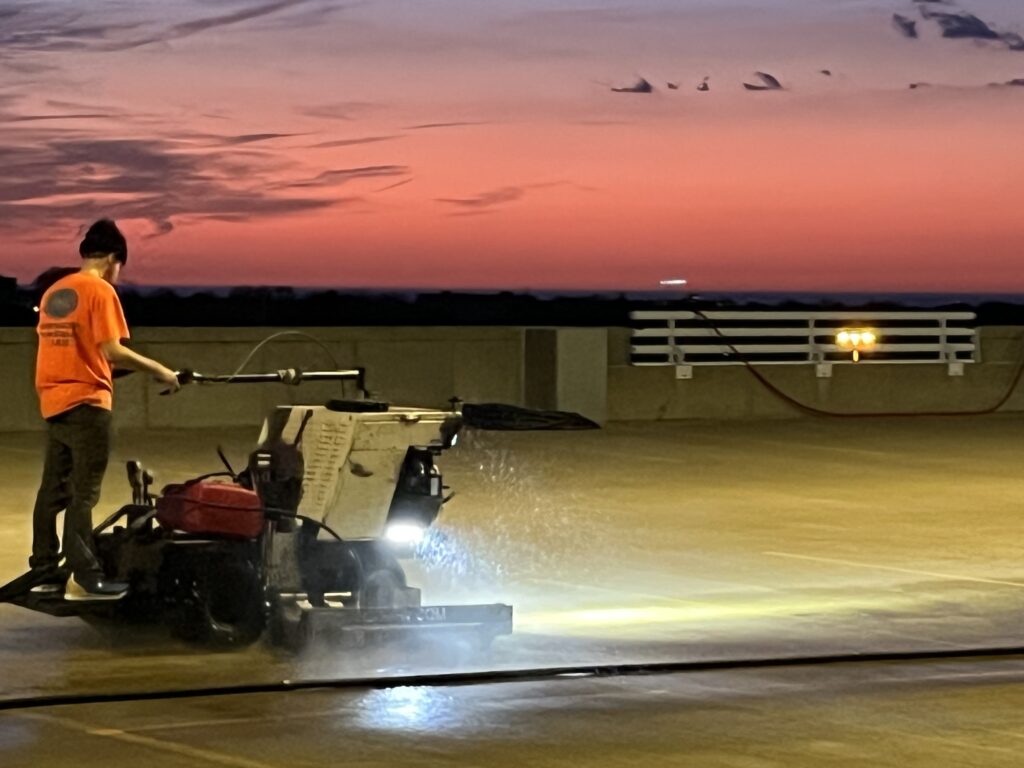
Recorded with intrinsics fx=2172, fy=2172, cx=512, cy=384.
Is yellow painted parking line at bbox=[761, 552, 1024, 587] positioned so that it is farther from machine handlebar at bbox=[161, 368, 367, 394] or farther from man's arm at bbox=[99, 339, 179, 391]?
man's arm at bbox=[99, 339, 179, 391]

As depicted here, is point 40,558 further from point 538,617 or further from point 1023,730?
point 1023,730

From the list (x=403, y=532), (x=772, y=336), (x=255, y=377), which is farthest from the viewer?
(x=772, y=336)

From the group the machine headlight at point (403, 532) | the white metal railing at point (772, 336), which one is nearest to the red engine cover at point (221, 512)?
the machine headlight at point (403, 532)

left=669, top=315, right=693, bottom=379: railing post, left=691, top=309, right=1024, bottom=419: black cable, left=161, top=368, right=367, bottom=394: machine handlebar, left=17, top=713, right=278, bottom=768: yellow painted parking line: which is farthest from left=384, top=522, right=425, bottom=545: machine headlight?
left=691, top=309, right=1024, bottom=419: black cable

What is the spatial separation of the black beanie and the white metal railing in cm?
→ 1506

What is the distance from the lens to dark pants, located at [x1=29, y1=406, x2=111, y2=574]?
9.55 m

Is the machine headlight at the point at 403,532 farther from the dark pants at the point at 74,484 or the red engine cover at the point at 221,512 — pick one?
the dark pants at the point at 74,484

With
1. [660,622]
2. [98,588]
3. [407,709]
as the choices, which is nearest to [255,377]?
[98,588]

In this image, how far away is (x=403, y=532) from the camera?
9.77m

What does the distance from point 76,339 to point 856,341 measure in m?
17.9

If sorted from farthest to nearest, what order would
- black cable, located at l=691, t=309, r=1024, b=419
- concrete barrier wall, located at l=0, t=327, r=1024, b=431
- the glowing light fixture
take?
the glowing light fixture < black cable, located at l=691, t=309, r=1024, b=419 < concrete barrier wall, located at l=0, t=327, r=1024, b=431

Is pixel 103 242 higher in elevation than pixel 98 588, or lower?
higher

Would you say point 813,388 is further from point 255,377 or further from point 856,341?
point 255,377

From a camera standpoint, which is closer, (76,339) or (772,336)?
(76,339)
